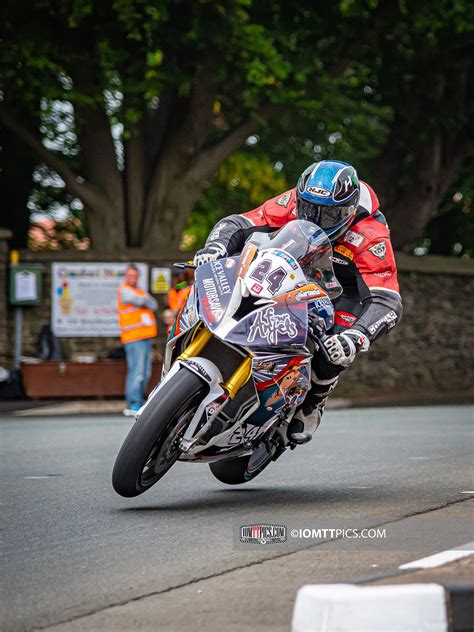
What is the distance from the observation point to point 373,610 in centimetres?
402

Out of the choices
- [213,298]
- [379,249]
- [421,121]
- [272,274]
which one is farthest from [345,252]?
[421,121]

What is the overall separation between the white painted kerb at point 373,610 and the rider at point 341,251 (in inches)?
123

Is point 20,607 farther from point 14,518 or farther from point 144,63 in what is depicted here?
point 144,63

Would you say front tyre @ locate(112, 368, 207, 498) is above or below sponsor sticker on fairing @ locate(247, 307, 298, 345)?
below

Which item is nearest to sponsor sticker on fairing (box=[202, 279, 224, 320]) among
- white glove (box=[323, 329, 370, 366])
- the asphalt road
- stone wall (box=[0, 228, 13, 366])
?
white glove (box=[323, 329, 370, 366])

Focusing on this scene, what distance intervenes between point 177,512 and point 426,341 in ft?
64.7

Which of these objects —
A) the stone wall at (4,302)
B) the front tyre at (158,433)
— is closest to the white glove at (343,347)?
the front tyre at (158,433)

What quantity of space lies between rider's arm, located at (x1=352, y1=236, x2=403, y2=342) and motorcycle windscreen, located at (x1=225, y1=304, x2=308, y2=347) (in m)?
0.63

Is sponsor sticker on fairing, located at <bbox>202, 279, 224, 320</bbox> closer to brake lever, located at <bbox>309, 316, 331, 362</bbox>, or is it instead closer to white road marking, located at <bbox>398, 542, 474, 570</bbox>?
brake lever, located at <bbox>309, 316, 331, 362</bbox>

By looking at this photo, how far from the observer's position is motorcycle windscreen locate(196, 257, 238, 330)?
267 inches

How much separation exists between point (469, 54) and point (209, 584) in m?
21.4

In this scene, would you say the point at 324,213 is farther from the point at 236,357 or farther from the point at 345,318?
the point at 236,357

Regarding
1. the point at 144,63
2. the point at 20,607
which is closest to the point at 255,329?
the point at 20,607

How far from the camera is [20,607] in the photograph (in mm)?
4793
